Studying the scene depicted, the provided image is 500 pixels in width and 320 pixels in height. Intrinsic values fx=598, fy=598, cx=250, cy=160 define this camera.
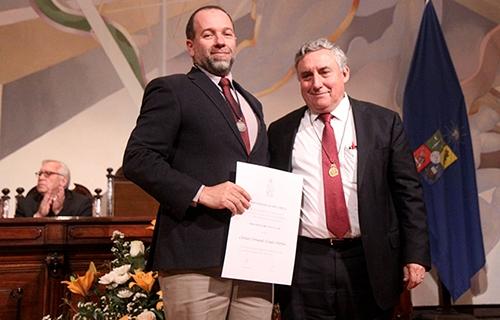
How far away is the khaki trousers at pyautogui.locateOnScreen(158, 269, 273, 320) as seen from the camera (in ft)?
6.16

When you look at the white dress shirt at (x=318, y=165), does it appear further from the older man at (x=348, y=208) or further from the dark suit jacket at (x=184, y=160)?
the dark suit jacket at (x=184, y=160)

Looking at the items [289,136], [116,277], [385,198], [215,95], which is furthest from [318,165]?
[116,277]

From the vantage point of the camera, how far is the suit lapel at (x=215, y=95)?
2.01 m

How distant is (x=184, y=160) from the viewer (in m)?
1.97

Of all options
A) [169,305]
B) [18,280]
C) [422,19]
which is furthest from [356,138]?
[422,19]

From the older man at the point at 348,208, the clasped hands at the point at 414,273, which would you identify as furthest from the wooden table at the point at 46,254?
the clasped hands at the point at 414,273

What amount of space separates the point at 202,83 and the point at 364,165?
2.21 ft

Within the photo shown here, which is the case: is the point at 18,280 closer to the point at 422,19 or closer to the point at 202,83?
the point at 202,83

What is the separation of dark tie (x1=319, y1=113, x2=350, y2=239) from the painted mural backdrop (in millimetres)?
3856

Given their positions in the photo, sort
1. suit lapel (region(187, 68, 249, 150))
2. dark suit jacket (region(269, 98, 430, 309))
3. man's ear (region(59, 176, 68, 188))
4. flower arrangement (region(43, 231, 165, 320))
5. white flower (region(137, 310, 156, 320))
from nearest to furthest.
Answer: suit lapel (region(187, 68, 249, 150)), dark suit jacket (region(269, 98, 430, 309)), white flower (region(137, 310, 156, 320)), flower arrangement (region(43, 231, 165, 320)), man's ear (region(59, 176, 68, 188))

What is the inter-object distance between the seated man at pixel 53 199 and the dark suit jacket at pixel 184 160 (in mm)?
3255

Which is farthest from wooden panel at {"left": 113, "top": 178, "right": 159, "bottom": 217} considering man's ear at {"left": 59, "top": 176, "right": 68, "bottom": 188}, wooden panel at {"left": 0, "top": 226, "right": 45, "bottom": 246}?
wooden panel at {"left": 0, "top": 226, "right": 45, "bottom": 246}

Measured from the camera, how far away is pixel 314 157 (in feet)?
7.50

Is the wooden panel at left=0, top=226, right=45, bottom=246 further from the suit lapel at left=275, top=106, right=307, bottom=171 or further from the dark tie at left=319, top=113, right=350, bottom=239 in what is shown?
the dark tie at left=319, top=113, right=350, bottom=239
